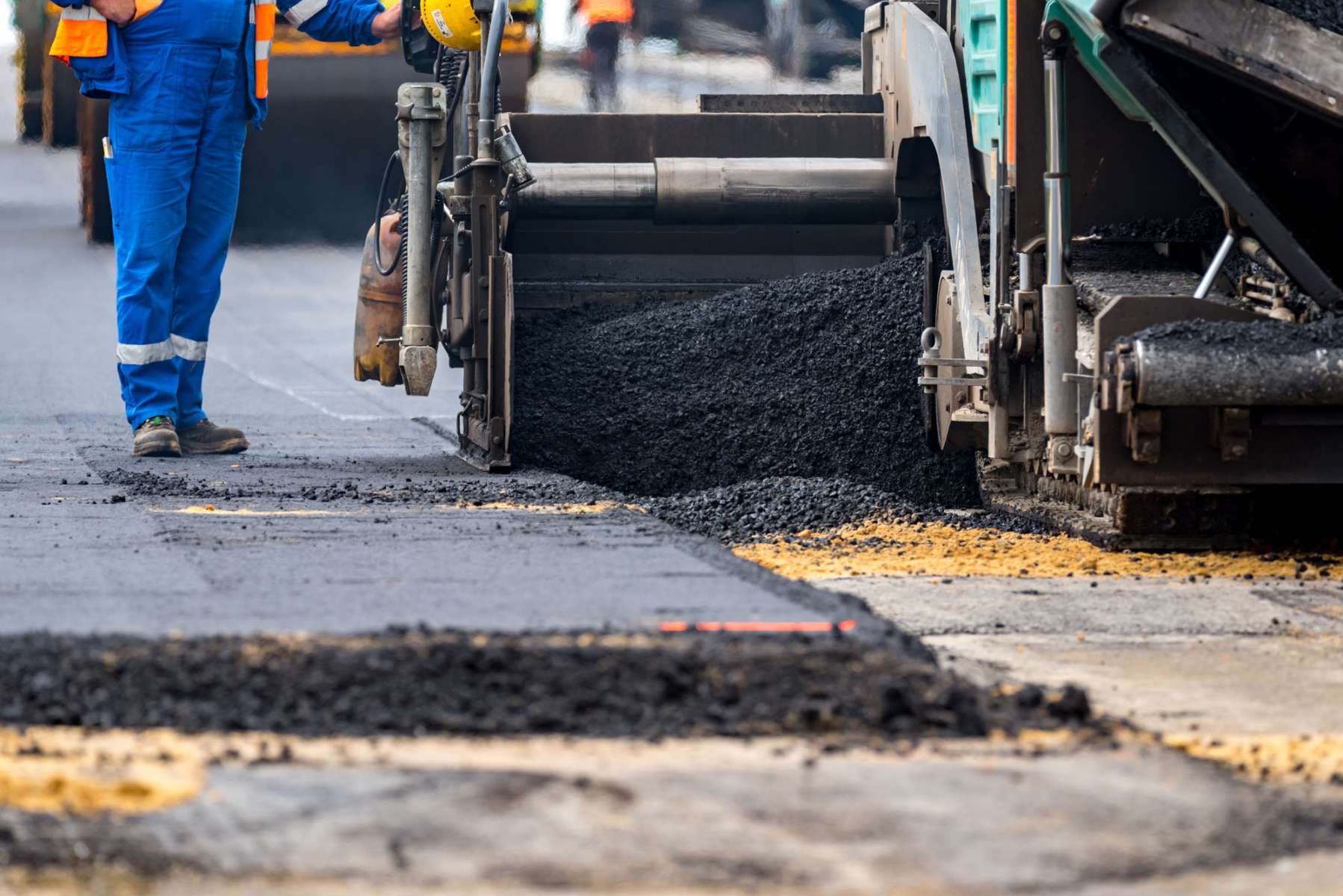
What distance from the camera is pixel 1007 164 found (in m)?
5.60

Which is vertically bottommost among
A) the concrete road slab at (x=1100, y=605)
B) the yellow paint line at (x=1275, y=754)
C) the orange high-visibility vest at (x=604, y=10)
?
the concrete road slab at (x=1100, y=605)

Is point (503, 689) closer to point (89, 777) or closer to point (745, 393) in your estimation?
point (89, 777)

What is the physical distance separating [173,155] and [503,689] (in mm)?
4574

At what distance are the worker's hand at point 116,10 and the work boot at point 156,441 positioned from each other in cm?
144

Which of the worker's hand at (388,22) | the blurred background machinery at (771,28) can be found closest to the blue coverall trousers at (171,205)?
the worker's hand at (388,22)

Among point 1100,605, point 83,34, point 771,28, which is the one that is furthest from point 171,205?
point 771,28

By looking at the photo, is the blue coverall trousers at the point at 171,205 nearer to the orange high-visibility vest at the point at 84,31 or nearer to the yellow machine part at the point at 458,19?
the orange high-visibility vest at the point at 84,31

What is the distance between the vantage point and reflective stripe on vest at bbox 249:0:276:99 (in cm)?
731

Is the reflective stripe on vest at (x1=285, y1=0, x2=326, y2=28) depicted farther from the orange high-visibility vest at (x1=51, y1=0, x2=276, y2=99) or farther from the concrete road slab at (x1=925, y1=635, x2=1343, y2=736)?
the concrete road slab at (x1=925, y1=635, x2=1343, y2=736)

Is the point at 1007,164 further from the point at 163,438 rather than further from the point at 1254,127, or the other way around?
the point at 163,438

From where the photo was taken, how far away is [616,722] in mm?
3037

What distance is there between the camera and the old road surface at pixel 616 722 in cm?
246

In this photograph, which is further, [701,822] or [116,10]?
[116,10]

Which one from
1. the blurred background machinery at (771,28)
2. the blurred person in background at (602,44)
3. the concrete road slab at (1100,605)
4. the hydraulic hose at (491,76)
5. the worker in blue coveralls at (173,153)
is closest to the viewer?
the concrete road slab at (1100,605)
